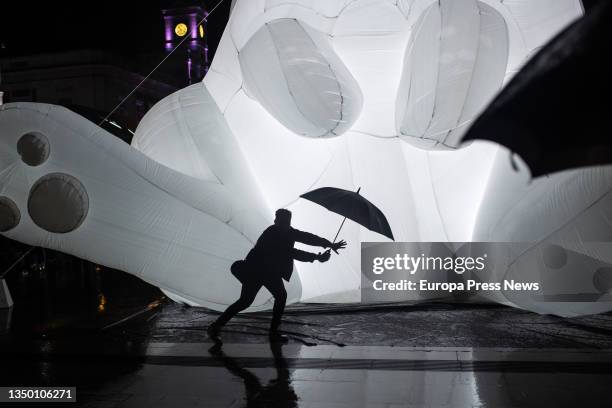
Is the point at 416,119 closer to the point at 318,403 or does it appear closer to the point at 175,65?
the point at 318,403

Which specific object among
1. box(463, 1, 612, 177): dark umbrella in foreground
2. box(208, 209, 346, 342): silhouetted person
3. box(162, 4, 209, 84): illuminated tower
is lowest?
box(463, 1, 612, 177): dark umbrella in foreground

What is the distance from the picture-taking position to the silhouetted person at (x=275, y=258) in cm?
691

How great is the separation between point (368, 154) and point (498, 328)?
2496 millimetres

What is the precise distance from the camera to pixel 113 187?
23.0 ft

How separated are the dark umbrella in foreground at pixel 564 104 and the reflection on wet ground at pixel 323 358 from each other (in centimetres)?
287

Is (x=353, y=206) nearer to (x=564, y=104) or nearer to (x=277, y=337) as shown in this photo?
(x=277, y=337)

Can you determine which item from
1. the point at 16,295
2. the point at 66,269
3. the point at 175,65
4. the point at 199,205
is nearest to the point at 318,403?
the point at 199,205

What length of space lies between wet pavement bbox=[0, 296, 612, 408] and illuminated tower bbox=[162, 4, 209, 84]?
189 ft

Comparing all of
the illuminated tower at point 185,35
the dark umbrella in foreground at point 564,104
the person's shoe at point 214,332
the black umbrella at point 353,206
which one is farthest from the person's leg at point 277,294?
the illuminated tower at point 185,35

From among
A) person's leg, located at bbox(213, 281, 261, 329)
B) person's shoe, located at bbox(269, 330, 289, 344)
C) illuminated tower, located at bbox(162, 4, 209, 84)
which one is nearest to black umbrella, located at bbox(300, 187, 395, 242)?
person's leg, located at bbox(213, 281, 261, 329)

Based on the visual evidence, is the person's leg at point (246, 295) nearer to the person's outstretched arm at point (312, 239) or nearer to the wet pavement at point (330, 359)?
the wet pavement at point (330, 359)

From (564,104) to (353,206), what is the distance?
495 cm

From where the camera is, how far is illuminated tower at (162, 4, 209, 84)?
6400 cm

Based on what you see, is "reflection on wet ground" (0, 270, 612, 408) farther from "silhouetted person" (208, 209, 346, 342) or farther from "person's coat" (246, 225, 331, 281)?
"person's coat" (246, 225, 331, 281)
